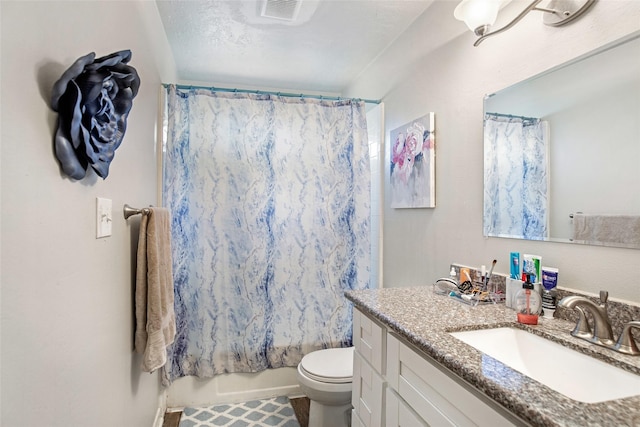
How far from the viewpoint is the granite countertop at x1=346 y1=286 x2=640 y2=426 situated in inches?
23.3

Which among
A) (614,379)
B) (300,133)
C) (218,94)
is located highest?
(218,94)

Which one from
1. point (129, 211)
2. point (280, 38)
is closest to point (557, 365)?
point (129, 211)

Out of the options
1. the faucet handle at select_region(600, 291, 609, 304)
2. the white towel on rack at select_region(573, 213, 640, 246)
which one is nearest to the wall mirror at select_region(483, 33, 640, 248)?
the white towel on rack at select_region(573, 213, 640, 246)

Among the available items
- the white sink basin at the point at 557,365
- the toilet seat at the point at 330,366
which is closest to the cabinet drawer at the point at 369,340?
the white sink basin at the point at 557,365

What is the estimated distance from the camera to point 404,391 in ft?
3.39

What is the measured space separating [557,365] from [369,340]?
60 cm

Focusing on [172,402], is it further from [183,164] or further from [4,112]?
[4,112]

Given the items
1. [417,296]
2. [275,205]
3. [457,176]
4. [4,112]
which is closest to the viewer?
[4,112]

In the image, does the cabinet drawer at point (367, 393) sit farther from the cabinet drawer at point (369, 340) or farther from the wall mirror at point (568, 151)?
the wall mirror at point (568, 151)

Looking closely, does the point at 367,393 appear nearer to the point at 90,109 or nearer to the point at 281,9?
the point at 90,109

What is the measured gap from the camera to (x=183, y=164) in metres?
2.12

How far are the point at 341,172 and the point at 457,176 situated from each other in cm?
88

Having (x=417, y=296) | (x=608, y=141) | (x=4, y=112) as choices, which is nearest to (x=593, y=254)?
(x=608, y=141)

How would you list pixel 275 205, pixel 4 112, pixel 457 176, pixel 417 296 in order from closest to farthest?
pixel 4 112 → pixel 417 296 → pixel 457 176 → pixel 275 205
